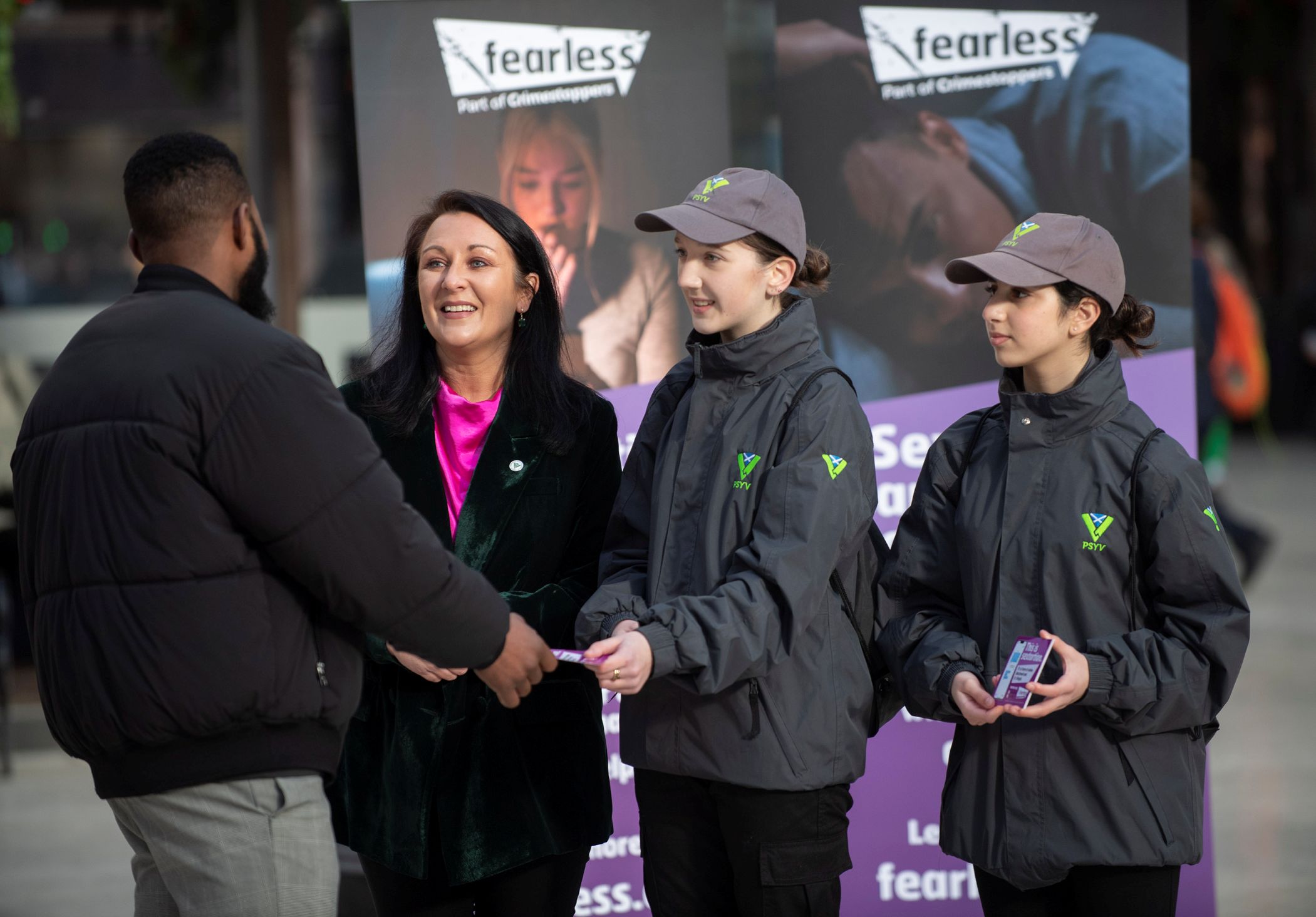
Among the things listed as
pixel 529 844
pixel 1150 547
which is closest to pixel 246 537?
pixel 529 844

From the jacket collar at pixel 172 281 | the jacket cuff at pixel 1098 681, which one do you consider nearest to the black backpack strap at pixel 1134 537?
the jacket cuff at pixel 1098 681

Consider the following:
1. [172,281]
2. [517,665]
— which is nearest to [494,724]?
[517,665]

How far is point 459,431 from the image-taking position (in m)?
2.74

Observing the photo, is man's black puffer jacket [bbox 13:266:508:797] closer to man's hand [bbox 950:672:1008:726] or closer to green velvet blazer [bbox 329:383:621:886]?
green velvet blazer [bbox 329:383:621:886]

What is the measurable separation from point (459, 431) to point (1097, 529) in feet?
3.84

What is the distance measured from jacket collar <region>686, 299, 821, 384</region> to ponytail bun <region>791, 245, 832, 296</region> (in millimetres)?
89

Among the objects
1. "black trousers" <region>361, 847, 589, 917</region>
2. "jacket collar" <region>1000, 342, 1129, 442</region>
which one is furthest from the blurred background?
"jacket collar" <region>1000, 342, 1129, 442</region>

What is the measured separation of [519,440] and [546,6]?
126 centimetres

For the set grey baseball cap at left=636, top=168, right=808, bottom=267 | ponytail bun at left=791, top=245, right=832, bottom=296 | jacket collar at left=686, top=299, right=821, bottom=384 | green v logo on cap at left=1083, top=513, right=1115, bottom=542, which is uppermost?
grey baseball cap at left=636, top=168, right=808, bottom=267

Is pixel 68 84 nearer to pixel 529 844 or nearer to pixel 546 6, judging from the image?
pixel 546 6

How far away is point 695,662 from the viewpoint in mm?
2268

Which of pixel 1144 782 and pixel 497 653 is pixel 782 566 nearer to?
pixel 497 653

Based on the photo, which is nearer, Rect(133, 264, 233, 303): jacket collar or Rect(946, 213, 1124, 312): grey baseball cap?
Rect(133, 264, 233, 303): jacket collar

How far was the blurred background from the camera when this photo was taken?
183 inches
